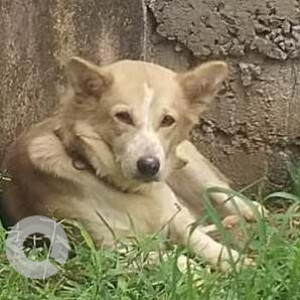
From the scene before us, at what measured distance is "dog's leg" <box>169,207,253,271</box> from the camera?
4727mm

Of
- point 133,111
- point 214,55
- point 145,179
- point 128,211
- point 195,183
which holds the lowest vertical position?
point 195,183

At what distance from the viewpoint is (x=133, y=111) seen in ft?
15.9

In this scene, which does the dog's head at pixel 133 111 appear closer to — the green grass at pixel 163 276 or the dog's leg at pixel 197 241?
the dog's leg at pixel 197 241

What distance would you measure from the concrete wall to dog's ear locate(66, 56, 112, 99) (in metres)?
0.59

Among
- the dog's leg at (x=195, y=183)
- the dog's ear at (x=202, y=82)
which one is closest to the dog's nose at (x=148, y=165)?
the dog's ear at (x=202, y=82)

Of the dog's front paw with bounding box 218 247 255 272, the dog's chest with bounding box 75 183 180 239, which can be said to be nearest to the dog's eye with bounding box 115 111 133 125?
the dog's chest with bounding box 75 183 180 239

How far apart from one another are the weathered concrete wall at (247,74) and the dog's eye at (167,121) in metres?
0.91

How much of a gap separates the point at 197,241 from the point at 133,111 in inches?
21.7

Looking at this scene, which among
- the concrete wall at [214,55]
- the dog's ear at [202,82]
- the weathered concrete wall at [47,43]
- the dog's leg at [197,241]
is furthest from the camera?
the concrete wall at [214,55]

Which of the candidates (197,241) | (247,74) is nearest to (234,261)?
(197,241)

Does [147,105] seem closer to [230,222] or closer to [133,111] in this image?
[133,111]

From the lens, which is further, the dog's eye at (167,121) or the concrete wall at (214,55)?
the concrete wall at (214,55)

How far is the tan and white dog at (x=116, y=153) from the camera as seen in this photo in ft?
15.9

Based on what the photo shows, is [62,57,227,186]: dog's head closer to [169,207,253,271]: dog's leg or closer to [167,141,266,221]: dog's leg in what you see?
[169,207,253,271]: dog's leg
